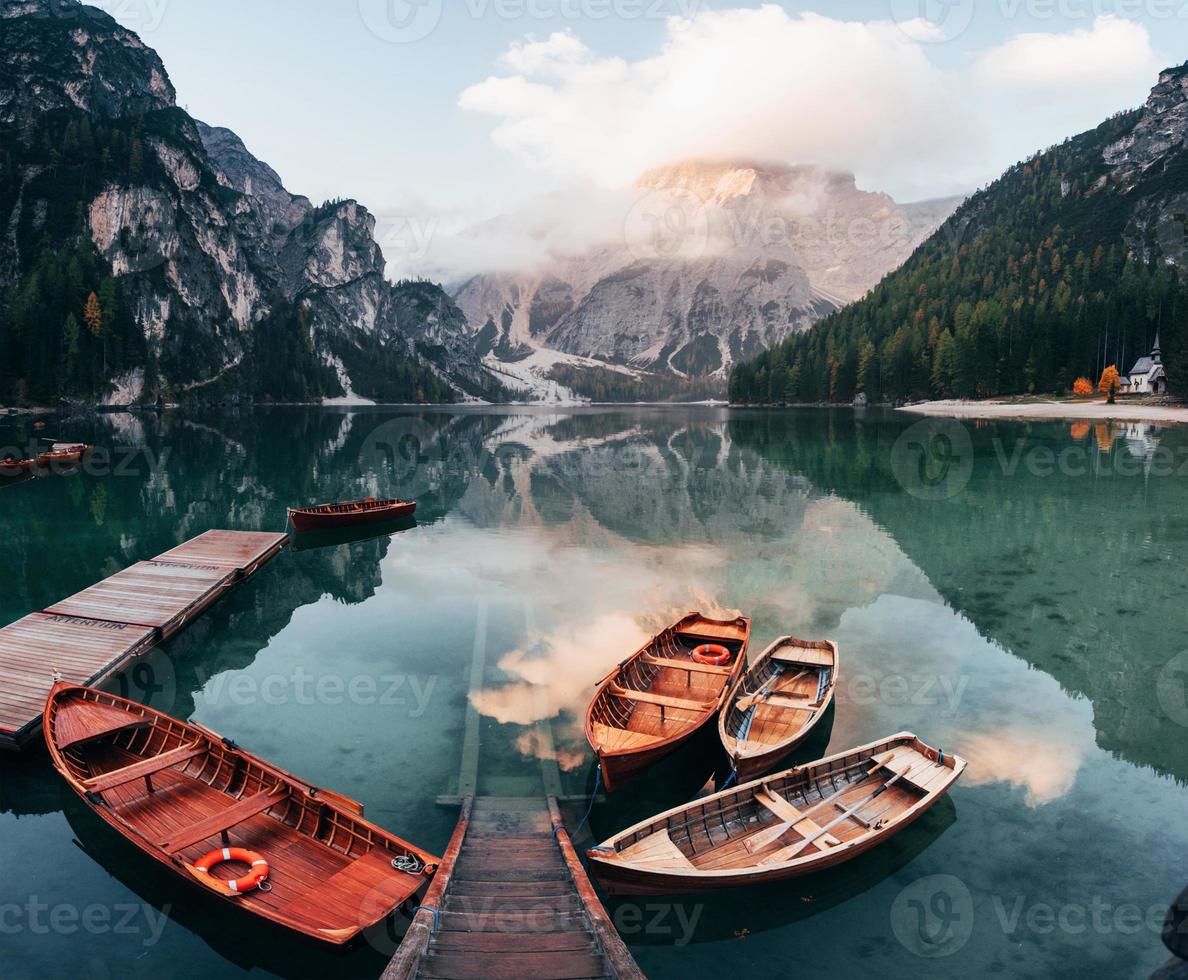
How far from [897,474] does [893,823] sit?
191 feet

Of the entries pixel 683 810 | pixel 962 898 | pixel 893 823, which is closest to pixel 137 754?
pixel 683 810

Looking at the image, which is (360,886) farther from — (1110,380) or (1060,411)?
(1110,380)

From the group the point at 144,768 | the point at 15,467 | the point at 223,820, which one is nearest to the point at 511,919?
the point at 223,820

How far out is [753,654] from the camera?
2483 cm

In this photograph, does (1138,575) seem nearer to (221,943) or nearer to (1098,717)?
(1098,717)

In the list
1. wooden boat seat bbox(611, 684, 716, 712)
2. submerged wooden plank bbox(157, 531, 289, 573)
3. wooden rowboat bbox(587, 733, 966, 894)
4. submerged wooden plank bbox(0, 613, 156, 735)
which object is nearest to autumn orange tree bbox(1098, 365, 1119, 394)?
submerged wooden plank bbox(157, 531, 289, 573)

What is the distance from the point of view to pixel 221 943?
1215cm

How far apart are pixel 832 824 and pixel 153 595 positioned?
28.6m

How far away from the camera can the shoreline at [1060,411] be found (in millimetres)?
115812

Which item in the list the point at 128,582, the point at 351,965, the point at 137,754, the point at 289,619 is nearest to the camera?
the point at 351,965

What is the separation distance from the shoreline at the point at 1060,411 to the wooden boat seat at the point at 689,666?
A: 387 feet

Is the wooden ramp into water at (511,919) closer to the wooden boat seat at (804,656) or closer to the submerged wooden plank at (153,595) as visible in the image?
the wooden boat seat at (804,656)

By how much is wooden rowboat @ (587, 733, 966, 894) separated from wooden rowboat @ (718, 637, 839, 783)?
109 cm

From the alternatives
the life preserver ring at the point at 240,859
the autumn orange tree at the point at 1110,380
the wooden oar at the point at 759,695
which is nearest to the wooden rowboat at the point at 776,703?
the wooden oar at the point at 759,695
